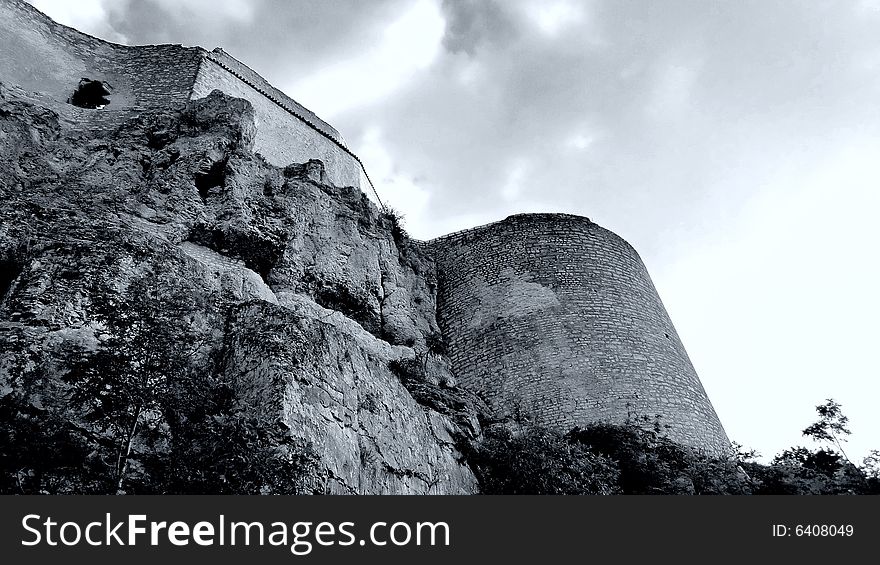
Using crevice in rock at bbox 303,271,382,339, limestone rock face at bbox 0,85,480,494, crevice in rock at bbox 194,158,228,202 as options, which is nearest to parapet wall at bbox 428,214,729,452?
limestone rock face at bbox 0,85,480,494

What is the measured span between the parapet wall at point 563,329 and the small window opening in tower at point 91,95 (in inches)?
354

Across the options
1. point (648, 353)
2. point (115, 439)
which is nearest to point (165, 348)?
point (115, 439)

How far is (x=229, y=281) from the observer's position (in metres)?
9.95

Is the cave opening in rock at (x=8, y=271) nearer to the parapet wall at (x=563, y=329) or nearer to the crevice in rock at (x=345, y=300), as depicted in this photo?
the crevice in rock at (x=345, y=300)

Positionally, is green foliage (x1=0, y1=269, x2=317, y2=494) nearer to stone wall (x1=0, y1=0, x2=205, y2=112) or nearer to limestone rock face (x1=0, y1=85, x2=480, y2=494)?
limestone rock face (x1=0, y1=85, x2=480, y2=494)

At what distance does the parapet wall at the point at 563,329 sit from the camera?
13.9 metres

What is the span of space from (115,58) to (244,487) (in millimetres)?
14890

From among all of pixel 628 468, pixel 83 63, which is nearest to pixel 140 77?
pixel 83 63

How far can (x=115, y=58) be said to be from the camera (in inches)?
673

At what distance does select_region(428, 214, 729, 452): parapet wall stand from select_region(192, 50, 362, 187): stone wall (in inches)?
182
